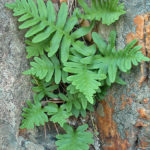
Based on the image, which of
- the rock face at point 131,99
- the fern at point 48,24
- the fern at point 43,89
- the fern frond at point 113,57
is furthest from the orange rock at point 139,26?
the fern at point 43,89

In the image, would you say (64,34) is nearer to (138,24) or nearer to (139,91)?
(138,24)

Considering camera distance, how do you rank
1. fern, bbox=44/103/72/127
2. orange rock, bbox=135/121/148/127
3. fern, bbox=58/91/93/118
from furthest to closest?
fern, bbox=58/91/93/118, fern, bbox=44/103/72/127, orange rock, bbox=135/121/148/127

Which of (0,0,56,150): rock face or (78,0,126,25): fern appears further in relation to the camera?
(0,0,56,150): rock face

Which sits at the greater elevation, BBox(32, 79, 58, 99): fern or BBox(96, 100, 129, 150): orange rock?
BBox(32, 79, 58, 99): fern

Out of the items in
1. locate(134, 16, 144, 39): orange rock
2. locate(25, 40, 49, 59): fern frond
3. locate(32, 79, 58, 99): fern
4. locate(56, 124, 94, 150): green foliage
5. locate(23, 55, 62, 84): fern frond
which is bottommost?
locate(56, 124, 94, 150): green foliage

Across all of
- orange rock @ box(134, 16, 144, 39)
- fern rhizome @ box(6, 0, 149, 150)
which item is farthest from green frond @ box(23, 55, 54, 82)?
orange rock @ box(134, 16, 144, 39)

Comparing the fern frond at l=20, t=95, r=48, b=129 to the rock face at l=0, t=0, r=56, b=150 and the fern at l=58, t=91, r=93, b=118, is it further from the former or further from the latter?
the fern at l=58, t=91, r=93, b=118
